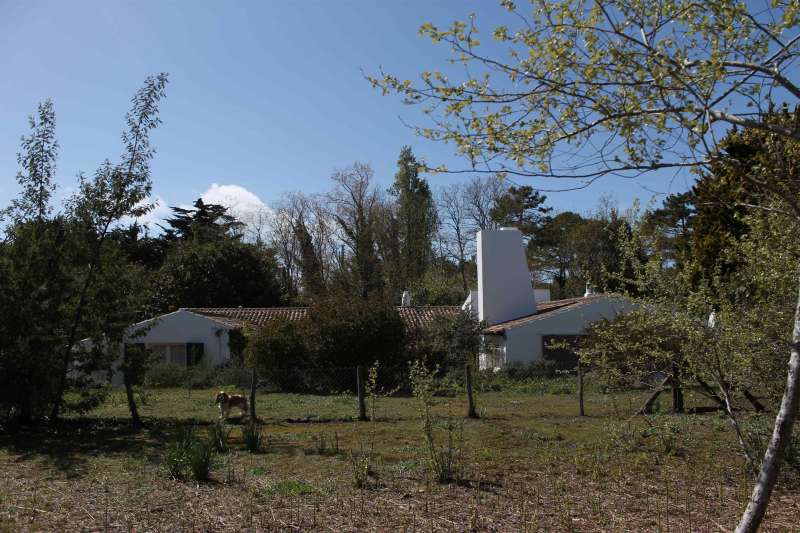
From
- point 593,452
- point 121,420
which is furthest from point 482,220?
point 593,452

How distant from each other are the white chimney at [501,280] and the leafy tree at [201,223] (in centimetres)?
2461

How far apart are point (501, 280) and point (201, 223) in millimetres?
29170

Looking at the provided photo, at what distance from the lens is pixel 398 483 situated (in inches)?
314

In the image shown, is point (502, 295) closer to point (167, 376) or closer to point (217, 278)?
point (167, 376)

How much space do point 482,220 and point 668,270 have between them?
40.2m

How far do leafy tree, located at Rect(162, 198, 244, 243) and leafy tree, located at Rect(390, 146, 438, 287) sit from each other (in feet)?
39.5

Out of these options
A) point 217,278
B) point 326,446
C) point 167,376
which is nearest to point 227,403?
point 326,446

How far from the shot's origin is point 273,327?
1022 inches

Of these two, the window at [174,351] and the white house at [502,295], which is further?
the window at [174,351]

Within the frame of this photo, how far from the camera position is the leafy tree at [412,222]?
4719cm

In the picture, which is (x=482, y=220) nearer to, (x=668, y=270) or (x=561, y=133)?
(x=668, y=270)

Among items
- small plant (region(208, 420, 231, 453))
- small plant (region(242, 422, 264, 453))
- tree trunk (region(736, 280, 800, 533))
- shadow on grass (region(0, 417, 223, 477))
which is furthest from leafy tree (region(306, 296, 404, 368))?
tree trunk (region(736, 280, 800, 533))

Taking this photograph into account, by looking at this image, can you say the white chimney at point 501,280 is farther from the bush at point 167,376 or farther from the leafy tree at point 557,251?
the leafy tree at point 557,251

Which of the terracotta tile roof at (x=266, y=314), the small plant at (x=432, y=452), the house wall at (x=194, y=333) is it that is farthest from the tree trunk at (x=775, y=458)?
the house wall at (x=194, y=333)
